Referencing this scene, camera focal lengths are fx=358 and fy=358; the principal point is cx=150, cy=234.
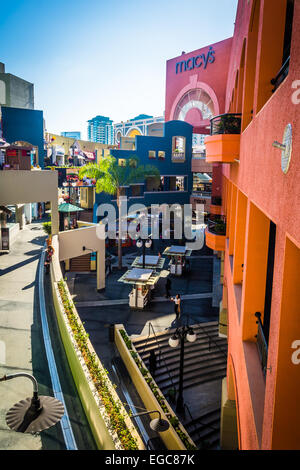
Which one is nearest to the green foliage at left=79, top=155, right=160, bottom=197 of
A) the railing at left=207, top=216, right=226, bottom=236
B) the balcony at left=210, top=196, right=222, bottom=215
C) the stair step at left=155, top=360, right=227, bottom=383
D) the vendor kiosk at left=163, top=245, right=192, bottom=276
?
the vendor kiosk at left=163, top=245, right=192, bottom=276

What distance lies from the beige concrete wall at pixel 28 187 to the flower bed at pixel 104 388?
919 cm

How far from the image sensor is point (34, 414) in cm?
579

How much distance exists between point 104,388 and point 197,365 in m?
9.78

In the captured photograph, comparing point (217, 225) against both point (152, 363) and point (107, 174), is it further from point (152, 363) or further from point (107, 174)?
point (107, 174)

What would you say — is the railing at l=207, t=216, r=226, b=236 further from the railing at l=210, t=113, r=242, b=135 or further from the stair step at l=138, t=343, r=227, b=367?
the stair step at l=138, t=343, r=227, b=367

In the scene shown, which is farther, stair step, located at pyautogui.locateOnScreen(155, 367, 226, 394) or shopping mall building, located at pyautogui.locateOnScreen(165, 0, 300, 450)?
stair step, located at pyautogui.locateOnScreen(155, 367, 226, 394)

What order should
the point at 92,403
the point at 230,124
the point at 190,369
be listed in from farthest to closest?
1. the point at 190,369
2. the point at 230,124
3. the point at 92,403

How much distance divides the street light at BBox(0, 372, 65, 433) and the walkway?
0.99 m

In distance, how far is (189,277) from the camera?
29234 millimetres

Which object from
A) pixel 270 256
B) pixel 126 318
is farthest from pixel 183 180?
pixel 270 256

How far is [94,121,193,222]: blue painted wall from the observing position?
3917cm

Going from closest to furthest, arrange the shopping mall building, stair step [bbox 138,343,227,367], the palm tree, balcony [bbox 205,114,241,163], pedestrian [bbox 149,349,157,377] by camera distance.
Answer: the shopping mall building < balcony [bbox 205,114,241,163] < pedestrian [bbox 149,349,157,377] < stair step [bbox 138,343,227,367] < the palm tree

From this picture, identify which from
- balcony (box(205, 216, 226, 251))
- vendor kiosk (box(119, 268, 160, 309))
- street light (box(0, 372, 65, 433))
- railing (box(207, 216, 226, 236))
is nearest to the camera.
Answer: street light (box(0, 372, 65, 433))

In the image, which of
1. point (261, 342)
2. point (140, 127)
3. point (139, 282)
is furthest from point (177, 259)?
point (140, 127)
